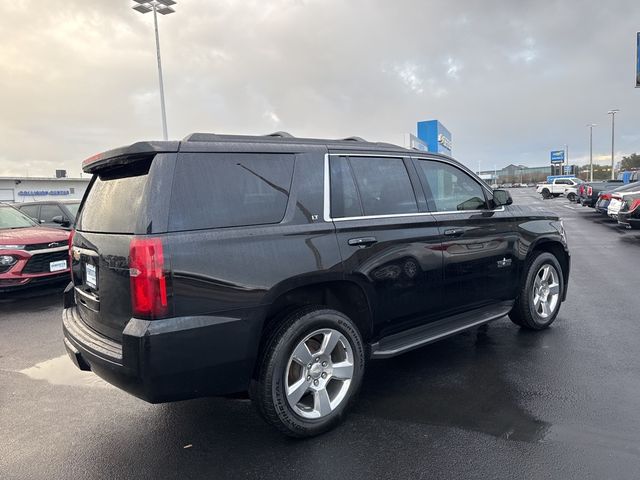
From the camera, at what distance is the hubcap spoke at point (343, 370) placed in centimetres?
326

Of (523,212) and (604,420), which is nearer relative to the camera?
(604,420)

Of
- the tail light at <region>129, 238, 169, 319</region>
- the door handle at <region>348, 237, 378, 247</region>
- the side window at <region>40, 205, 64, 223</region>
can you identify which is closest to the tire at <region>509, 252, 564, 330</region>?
the door handle at <region>348, 237, 378, 247</region>

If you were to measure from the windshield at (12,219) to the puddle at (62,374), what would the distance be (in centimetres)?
474

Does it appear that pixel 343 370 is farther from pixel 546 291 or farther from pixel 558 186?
pixel 558 186

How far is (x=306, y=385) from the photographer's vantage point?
10.2 ft

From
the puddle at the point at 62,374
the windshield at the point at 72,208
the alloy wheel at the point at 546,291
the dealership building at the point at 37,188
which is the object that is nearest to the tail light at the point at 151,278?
the puddle at the point at 62,374

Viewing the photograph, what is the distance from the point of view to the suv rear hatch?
2.66 meters

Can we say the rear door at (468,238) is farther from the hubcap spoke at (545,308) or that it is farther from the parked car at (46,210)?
the parked car at (46,210)

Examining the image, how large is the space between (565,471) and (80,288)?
3348mm

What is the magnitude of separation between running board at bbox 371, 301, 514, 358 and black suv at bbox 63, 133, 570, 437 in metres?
0.01

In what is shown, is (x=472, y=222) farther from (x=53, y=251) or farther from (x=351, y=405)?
(x=53, y=251)

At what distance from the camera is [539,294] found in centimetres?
512

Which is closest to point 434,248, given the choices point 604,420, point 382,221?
point 382,221

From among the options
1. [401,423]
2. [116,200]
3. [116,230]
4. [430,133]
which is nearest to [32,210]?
[116,200]
